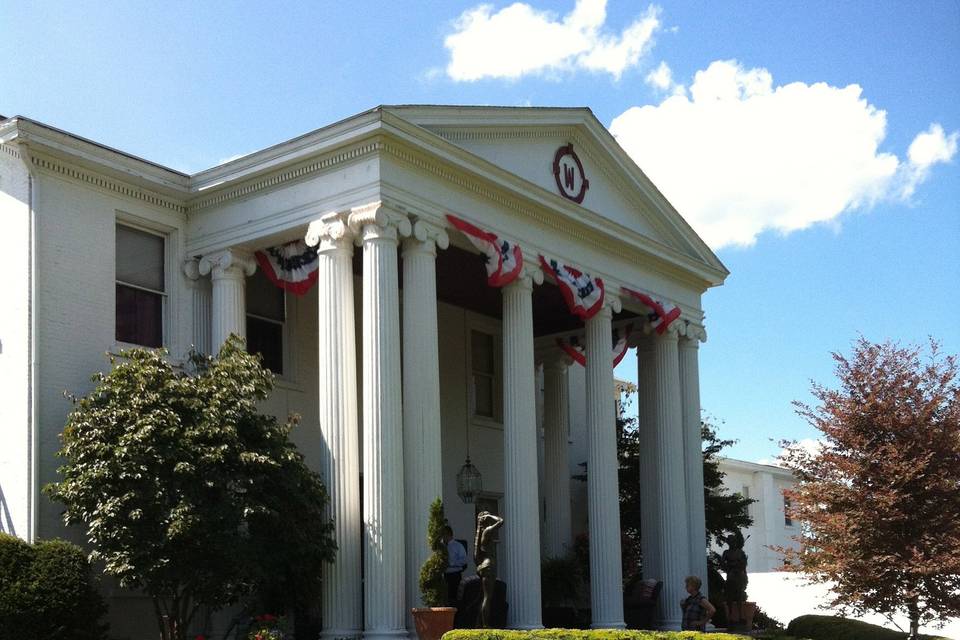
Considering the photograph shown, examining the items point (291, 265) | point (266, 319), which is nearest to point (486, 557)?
point (291, 265)

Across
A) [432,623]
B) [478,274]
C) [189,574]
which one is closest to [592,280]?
[478,274]

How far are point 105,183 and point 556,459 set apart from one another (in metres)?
13.1

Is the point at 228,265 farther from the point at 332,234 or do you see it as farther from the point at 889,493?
the point at 889,493

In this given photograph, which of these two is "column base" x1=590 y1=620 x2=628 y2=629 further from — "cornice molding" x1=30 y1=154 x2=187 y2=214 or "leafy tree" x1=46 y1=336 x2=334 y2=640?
"cornice molding" x1=30 y1=154 x2=187 y2=214

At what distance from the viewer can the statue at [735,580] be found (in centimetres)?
2553

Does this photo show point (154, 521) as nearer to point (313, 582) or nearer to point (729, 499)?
point (313, 582)

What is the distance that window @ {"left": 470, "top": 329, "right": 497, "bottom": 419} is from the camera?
28.3 meters

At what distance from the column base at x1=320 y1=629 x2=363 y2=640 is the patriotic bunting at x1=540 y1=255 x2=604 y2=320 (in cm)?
779

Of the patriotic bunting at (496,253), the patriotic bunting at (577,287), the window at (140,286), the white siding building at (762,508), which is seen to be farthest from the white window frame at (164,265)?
the white siding building at (762,508)

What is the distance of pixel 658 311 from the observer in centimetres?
2612

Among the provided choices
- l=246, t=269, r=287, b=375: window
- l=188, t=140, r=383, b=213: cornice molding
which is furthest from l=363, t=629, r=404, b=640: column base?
l=188, t=140, r=383, b=213: cornice molding

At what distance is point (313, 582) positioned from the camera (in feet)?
59.3

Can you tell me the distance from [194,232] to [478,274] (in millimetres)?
6416

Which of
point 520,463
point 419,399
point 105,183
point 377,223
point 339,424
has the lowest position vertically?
point 520,463
